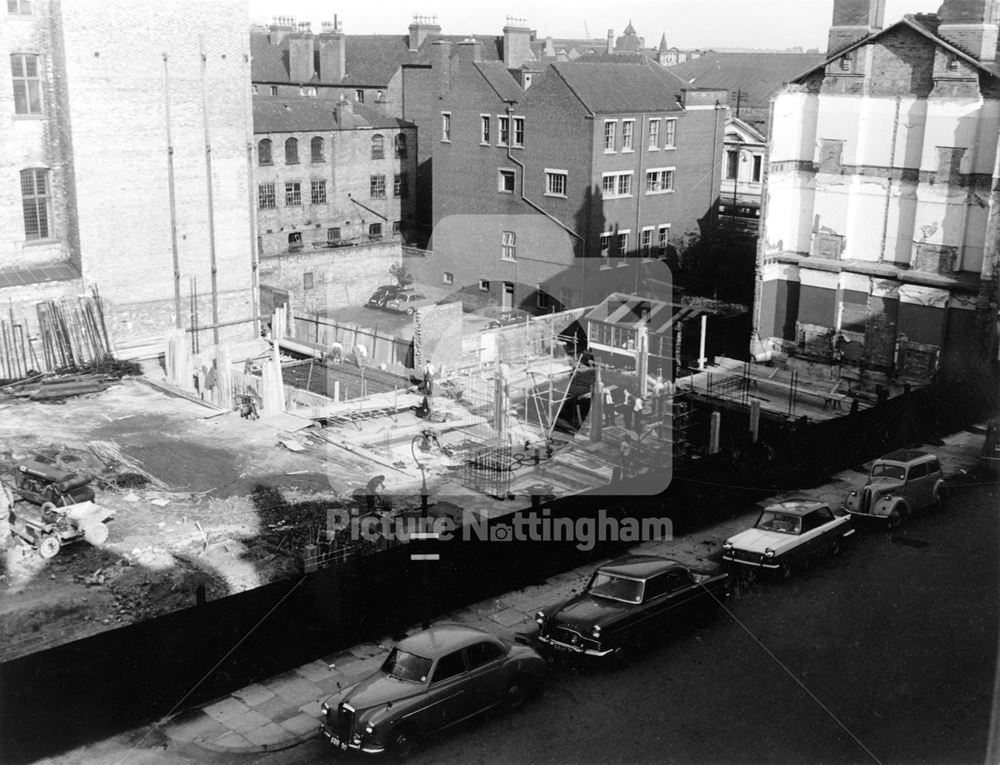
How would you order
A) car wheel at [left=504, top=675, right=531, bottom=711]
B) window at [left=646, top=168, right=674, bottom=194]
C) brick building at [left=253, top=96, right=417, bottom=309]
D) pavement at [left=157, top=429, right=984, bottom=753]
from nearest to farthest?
1. pavement at [left=157, top=429, right=984, bottom=753]
2. car wheel at [left=504, top=675, right=531, bottom=711]
3. window at [left=646, top=168, right=674, bottom=194]
4. brick building at [left=253, top=96, right=417, bottom=309]

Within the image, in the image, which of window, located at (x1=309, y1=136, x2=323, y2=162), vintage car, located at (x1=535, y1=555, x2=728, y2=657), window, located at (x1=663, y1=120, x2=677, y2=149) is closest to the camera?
vintage car, located at (x1=535, y1=555, x2=728, y2=657)

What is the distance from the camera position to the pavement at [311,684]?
14.1 metres

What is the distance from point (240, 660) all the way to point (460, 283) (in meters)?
35.1

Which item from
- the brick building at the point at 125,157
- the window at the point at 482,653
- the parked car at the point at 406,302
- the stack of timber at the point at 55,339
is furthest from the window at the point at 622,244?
the window at the point at 482,653

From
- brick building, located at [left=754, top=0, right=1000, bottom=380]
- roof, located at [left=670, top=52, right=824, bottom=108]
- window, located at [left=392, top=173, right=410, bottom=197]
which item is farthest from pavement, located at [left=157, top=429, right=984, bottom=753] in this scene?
roof, located at [left=670, top=52, right=824, bottom=108]

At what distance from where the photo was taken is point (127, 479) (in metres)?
24.4

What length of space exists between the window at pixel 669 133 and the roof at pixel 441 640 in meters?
35.8

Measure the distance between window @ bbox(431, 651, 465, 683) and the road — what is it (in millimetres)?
834

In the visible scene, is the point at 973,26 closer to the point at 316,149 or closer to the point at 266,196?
the point at 316,149

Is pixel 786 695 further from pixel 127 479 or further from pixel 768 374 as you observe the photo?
pixel 768 374

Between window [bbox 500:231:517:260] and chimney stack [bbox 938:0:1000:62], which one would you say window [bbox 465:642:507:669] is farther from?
window [bbox 500:231:517:260]

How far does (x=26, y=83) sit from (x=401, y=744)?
28596 millimetres

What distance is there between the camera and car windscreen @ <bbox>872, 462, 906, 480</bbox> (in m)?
22.1

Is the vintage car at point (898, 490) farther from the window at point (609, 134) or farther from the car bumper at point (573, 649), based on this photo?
the window at point (609, 134)
